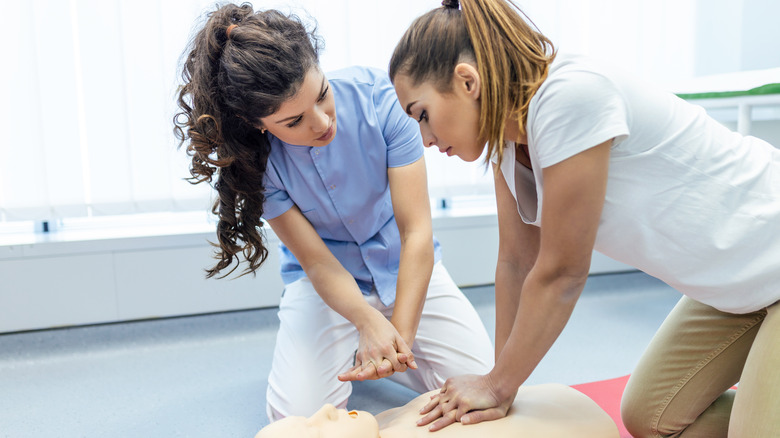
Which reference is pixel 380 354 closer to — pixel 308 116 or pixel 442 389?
pixel 442 389

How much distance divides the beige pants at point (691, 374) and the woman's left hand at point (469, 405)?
12.5 inches

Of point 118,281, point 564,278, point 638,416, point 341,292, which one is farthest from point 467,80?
point 118,281

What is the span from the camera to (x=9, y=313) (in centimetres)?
221

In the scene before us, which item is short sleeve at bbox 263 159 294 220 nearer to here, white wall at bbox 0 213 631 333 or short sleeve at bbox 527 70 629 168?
short sleeve at bbox 527 70 629 168

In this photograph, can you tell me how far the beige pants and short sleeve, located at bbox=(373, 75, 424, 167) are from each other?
0.68 m

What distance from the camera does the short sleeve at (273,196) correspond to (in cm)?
154

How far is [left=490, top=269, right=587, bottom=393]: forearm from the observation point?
1068 millimetres

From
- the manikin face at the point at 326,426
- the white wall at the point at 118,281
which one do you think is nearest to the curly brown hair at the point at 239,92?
the manikin face at the point at 326,426

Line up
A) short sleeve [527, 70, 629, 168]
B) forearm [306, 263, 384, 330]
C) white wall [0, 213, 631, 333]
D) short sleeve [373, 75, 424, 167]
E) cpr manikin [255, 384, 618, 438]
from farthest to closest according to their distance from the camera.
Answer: white wall [0, 213, 631, 333] < short sleeve [373, 75, 424, 167] < forearm [306, 263, 384, 330] < cpr manikin [255, 384, 618, 438] < short sleeve [527, 70, 629, 168]

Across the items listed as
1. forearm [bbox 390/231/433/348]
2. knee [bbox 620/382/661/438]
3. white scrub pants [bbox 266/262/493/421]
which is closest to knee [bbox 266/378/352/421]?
white scrub pants [bbox 266/262/493/421]

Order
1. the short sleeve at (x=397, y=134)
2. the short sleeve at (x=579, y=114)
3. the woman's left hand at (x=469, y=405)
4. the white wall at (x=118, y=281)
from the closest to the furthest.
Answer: the short sleeve at (x=579, y=114), the woman's left hand at (x=469, y=405), the short sleeve at (x=397, y=134), the white wall at (x=118, y=281)

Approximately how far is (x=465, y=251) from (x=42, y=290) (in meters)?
1.54

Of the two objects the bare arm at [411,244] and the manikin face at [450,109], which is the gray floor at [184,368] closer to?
the bare arm at [411,244]

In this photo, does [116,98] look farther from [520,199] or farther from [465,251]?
[520,199]
